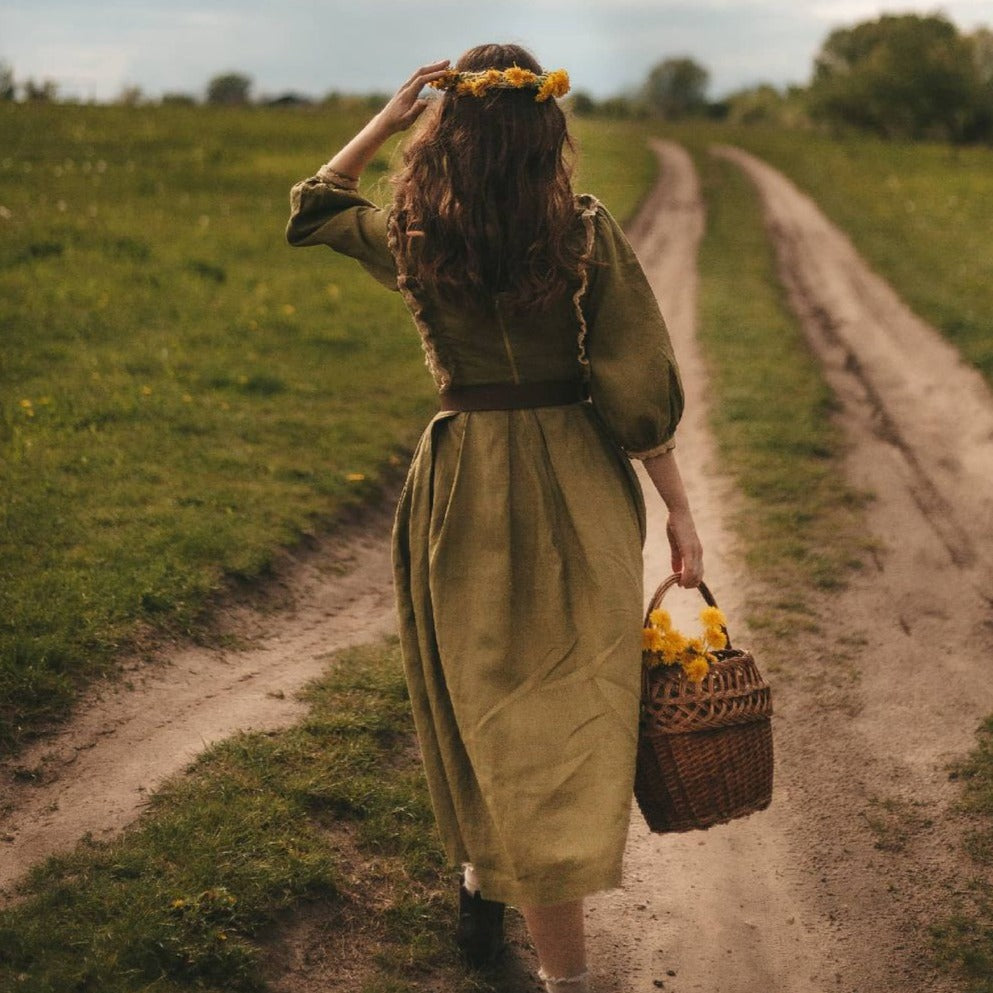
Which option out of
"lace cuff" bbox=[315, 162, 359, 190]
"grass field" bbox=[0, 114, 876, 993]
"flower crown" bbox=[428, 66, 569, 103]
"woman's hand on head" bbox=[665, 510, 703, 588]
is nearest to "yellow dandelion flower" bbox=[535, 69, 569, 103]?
"flower crown" bbox=[428, 66, 569, 103]

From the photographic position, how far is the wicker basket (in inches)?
115

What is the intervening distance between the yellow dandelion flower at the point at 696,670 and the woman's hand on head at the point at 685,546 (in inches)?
7.6

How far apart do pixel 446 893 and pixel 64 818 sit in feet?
4.19

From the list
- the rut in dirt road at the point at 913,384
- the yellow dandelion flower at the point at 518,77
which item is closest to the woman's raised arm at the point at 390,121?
the yellow dandelion flower at the point at 518,77

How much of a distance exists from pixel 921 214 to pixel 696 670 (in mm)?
18110

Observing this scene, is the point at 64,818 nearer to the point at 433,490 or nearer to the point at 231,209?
the point at 433,490

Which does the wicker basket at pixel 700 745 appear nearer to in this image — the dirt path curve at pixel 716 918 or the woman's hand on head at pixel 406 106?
the dirt path curve at pixel 716 918

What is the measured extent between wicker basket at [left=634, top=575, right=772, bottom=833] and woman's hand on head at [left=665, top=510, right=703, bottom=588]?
0.54 feet

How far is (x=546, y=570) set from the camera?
285 centimetres

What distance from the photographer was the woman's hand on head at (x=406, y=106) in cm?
288

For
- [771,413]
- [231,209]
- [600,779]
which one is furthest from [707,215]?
[600,779]

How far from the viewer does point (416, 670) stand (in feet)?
10.0

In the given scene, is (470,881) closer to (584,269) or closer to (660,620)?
(660,620)

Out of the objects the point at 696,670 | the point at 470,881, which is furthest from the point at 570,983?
the point at 696,670
